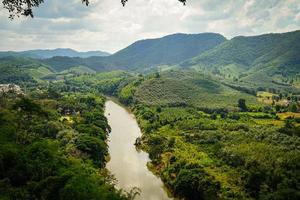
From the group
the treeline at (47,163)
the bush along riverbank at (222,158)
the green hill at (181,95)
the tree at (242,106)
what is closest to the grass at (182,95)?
the green hill at (181,95)

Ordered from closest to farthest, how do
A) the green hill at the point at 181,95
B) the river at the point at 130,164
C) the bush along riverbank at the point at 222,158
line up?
the bush along riverbank at the point at 222,158, the river at the point at 130,164, the green hill at the point at 181,95

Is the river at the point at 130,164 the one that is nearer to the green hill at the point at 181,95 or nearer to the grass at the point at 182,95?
the green hill at the point at 181,95

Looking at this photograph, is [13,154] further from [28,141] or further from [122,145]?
[122,145]

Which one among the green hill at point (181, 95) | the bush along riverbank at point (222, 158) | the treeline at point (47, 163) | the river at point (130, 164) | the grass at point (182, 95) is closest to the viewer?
the treeline at point (47, 163)

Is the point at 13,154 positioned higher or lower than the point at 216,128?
higher

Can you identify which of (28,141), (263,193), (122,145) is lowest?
(122,145)

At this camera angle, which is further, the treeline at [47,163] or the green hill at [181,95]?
the green hill at [181,95]

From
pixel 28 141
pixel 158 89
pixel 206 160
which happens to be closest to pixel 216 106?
pixel 158 89

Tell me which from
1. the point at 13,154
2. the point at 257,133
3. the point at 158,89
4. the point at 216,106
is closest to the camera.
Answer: the point at 13,154
